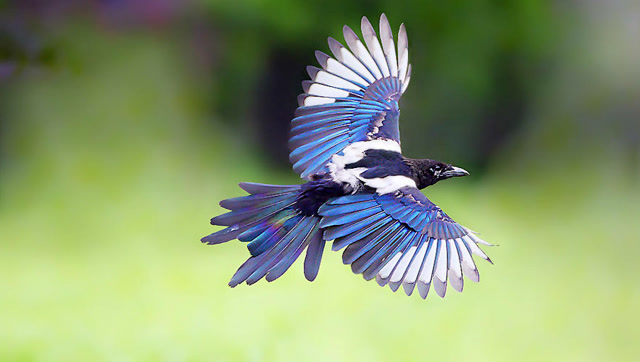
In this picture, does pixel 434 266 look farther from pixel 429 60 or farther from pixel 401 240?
pixel 429 60

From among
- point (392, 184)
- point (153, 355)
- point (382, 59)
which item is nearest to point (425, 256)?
point (392, 184)

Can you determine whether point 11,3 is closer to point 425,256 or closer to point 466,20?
point 466,20

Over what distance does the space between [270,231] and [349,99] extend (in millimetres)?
164

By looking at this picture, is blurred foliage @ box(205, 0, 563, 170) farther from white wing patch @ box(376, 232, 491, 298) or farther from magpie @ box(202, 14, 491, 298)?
white wing patch @ box(376, 232, 491, 298)

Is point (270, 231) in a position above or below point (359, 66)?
below

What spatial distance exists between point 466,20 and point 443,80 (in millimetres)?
118

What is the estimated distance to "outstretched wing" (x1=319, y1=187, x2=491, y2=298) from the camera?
468 millimetres

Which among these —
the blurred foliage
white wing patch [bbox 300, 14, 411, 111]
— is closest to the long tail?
white wing patch [bbox 300, 14, 411, 111]

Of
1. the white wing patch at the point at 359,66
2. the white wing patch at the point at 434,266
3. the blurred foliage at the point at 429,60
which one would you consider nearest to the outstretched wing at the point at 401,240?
the white wing patch at the point at 434,266

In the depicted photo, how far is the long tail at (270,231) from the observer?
1.51ft

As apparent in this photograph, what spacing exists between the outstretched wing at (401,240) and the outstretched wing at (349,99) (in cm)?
8

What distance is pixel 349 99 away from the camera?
0.59 m

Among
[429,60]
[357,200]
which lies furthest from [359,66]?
[429,60]

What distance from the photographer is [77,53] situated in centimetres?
124
